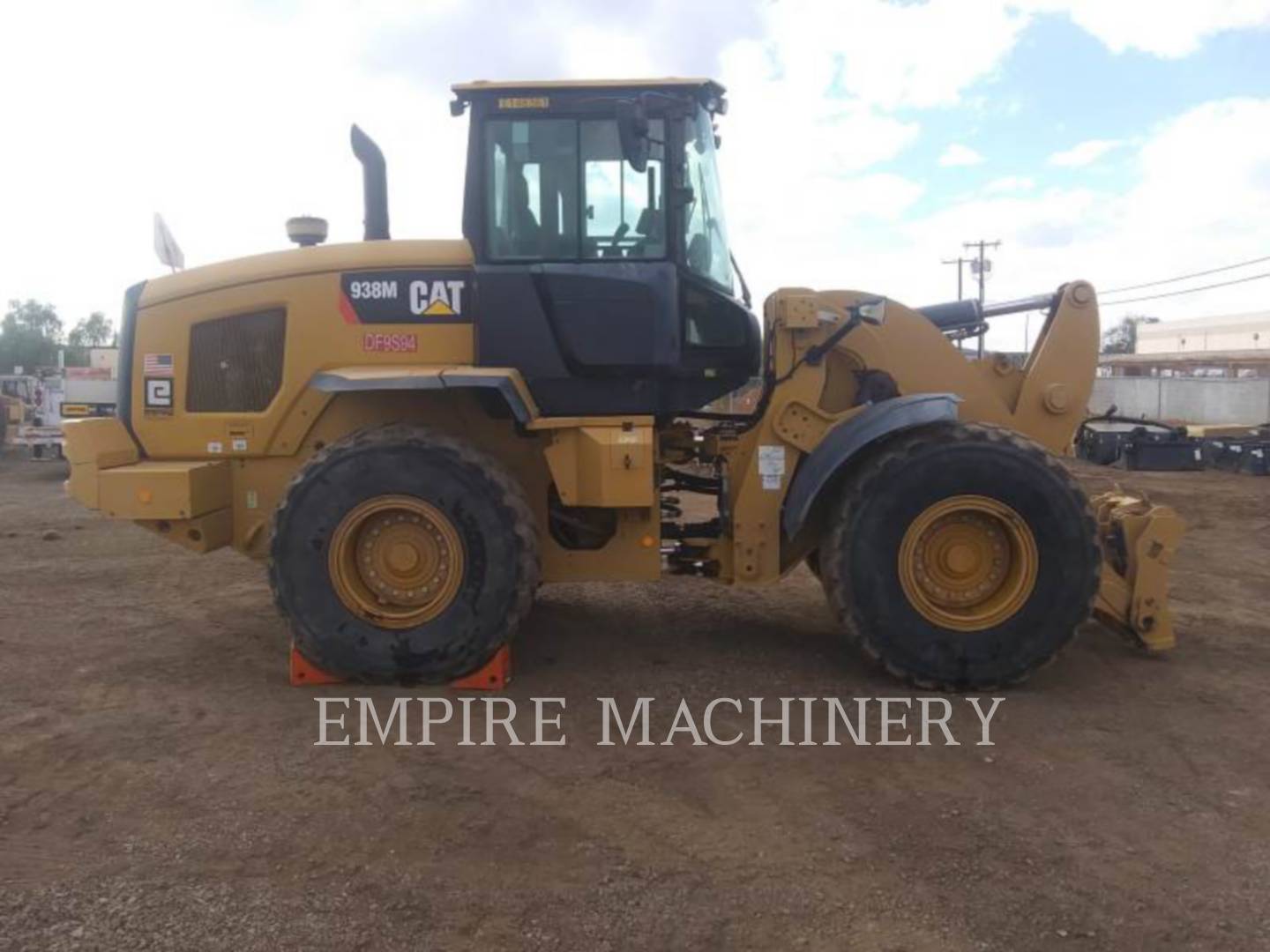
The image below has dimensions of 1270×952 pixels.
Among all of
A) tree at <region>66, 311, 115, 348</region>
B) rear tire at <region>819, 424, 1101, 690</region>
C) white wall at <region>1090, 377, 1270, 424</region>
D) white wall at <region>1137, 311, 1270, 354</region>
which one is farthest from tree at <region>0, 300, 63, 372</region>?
white wall at <region>1137, 311, 1270, 354</region>

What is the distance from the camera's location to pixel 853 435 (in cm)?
512

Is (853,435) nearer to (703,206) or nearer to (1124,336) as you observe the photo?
(703,206)

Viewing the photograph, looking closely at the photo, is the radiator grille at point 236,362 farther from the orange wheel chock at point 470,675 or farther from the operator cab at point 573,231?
the orange wheel chock at point 470,675

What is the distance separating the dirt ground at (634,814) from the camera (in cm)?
310

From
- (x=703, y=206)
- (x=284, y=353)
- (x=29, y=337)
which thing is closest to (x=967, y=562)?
(x=703, y=206)

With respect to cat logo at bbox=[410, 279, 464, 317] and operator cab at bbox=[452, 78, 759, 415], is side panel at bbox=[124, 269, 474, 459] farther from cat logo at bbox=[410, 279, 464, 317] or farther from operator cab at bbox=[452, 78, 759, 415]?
operator cab at bbox=[452, 78, 759, 415]

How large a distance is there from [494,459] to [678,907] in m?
2.61

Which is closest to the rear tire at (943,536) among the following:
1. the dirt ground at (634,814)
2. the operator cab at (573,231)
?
the dirt ground at (634,814)

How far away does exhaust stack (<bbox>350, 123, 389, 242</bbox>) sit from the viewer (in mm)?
5922

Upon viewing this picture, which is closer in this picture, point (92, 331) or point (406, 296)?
point (406, 296)

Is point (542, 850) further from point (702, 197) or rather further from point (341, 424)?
point (702, 197)

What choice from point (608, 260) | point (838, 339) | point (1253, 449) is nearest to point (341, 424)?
point (608, 260)

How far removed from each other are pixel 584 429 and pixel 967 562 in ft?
6.78

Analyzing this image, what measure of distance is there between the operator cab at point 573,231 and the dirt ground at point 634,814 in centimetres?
174
